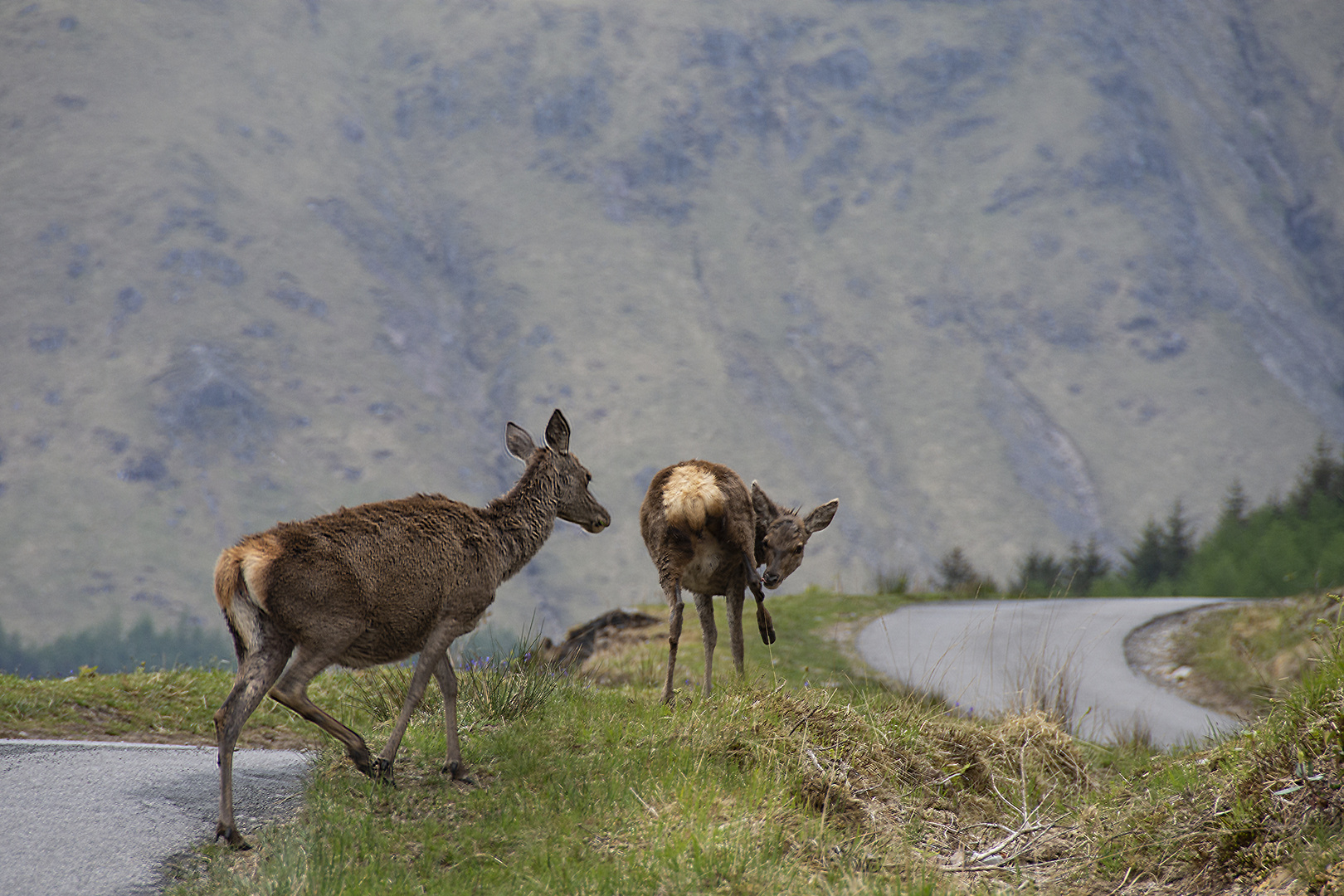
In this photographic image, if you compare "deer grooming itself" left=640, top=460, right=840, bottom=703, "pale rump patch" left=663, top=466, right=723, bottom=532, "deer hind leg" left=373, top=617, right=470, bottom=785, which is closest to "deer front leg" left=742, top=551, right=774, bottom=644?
"deer grooming itself" left=640, top=460, right=840, bottom=703

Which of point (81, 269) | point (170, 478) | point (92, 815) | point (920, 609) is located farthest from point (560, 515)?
point (81, 269)

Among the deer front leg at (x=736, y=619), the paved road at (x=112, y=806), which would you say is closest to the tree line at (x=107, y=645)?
the deer front leg at (x=736, y=619)

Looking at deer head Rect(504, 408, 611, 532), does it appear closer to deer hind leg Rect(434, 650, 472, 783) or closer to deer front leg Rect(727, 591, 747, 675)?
deer hind leg Rect(434, 650, 472, 783)

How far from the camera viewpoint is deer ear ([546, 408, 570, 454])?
780cm

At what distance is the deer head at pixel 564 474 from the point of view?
788cm

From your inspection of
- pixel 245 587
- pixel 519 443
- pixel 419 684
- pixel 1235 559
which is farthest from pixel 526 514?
pixel 1235 559

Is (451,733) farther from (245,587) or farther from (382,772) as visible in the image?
(245,587)

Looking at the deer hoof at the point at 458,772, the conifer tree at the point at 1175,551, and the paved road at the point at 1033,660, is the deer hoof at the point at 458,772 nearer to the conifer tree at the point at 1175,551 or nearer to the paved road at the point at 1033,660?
the paved road at the point at 1033,660

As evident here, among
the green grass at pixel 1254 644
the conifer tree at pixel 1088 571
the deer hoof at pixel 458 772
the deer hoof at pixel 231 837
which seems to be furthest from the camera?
the conifer tree at pixel 1088 571

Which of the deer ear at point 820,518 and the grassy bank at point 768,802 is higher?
the deer ear at point 820,518

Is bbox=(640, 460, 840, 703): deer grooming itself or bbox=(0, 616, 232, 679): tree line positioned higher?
bbox=(640, 460, 840, 703): deer grooming itself

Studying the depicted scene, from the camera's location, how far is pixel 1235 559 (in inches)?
1564

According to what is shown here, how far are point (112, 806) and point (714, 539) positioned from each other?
463 centimetres

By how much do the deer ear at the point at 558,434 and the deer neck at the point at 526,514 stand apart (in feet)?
0.44
